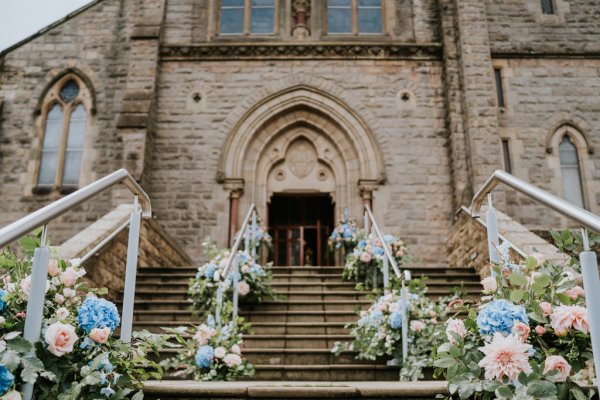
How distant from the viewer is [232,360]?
17.1 ft

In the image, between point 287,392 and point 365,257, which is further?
point 365,257

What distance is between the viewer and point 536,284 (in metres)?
3.01

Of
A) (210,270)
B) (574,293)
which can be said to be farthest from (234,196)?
(574,293)

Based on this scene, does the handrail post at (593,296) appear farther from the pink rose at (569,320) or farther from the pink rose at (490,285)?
the pink rose at (490,285)

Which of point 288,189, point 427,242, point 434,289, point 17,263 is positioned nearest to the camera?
point 17,263

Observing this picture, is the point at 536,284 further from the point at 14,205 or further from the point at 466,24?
the point at 14,205

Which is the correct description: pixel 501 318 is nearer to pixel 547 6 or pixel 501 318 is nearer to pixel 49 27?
pixel 547 6

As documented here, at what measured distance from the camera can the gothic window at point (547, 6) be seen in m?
14.2

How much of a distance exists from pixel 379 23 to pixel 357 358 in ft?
34.0

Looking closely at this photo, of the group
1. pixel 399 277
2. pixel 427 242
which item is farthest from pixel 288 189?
pixel 399 277

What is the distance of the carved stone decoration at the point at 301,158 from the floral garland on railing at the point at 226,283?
5663 millimetres

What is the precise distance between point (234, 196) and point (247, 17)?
180 inches

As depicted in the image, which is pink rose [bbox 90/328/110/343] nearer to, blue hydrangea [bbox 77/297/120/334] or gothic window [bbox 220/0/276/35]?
blue hydrangea [bbox 77/297/120/334]

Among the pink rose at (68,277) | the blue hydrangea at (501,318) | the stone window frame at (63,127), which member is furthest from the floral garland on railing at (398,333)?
the stone window frame at (63,127)
